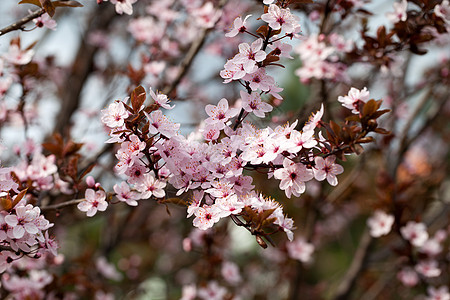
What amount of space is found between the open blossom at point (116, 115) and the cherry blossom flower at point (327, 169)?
67cm

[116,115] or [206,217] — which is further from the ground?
[116,115]

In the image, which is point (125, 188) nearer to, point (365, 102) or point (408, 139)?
point (365, 102)

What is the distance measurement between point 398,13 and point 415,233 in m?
1.49

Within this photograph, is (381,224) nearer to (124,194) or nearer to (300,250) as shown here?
(300,250)

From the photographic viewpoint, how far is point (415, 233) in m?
2.83

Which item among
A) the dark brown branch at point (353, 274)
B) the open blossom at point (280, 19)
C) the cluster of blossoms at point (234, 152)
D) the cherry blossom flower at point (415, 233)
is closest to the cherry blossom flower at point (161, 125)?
the cluster of blossoms at point (234, 152)

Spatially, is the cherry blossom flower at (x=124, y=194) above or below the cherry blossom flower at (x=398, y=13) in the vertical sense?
below

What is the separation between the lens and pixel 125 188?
1.60 meters

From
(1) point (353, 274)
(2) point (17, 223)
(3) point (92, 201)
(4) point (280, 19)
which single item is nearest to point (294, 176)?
(4) point (280, 19)

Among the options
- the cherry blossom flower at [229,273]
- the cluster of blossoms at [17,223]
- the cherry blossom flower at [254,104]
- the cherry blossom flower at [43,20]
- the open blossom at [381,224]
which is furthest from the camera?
the cherry blossom flower at [229,273]

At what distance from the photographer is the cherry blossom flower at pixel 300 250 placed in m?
3.35

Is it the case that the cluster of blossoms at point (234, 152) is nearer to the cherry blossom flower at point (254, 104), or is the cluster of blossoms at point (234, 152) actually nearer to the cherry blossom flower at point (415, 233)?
the cherry blossom flower at point (254, 104)

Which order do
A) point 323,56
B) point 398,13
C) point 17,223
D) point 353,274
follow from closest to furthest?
point 17,223, point 398,13, point 323,56, point 353,274

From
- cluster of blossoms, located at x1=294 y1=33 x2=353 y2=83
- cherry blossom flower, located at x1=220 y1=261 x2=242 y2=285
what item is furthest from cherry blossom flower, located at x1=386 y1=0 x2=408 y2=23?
cherry blossom flower, located at x1=220 y1=261 x2=242 y2=285
